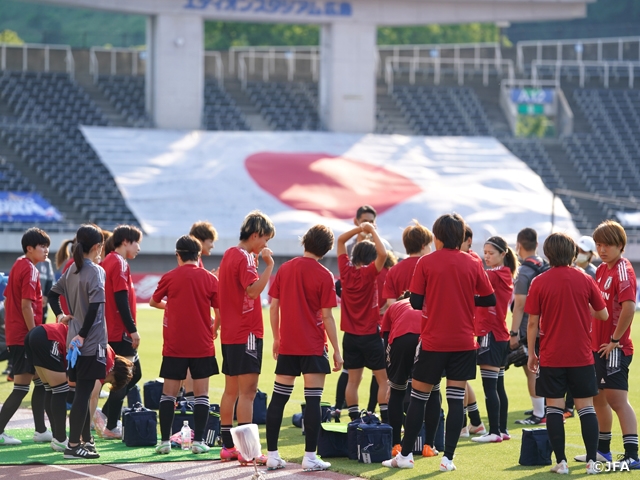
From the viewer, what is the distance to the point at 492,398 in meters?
9.08

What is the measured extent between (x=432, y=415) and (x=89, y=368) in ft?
8.83

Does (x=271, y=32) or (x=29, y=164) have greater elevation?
(x=271, y=32)

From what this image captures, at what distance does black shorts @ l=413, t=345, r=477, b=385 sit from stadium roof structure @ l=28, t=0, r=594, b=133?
102ft

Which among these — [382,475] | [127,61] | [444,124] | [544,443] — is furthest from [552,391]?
[127,61]

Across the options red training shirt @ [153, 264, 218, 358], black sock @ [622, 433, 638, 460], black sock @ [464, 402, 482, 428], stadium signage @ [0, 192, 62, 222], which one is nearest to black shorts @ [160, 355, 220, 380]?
red training shirt @ [153, 264, 218, 358]

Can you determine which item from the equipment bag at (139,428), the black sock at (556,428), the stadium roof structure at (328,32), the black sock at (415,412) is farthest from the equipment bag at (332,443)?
the stadium roof structure at (328,32)

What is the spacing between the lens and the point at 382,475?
299 inches

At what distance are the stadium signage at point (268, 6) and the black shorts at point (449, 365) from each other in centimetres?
3180

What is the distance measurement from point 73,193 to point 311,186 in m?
7.79

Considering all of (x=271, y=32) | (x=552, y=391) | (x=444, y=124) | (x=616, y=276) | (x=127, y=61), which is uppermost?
(x=271, y=32)

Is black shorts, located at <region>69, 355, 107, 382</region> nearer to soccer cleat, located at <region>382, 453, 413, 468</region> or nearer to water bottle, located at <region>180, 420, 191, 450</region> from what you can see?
water bottle, located at <region>180, 420, 191, 450</region>

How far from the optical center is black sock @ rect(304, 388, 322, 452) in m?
7.82

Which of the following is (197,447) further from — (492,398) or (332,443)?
(492,398)

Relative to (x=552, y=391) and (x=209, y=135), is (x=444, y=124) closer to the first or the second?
(x=209, y=135)
